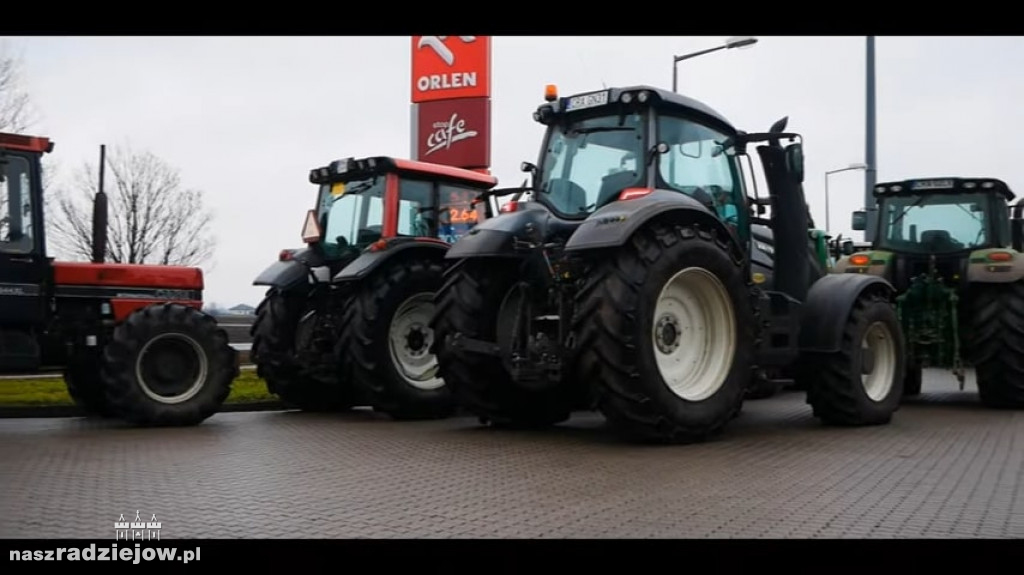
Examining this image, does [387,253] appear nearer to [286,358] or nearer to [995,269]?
[286,358]

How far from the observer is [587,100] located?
344 inches

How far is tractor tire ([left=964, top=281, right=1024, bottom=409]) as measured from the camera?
1081 centimetres

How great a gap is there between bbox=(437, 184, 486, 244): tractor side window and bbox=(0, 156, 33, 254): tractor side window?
14.6 ft

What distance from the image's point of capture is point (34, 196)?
9.16 metres

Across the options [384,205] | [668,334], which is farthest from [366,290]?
[668,334]

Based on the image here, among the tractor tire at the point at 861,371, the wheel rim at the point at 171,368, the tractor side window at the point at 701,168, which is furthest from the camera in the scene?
the wheel rim at the point at 171,368

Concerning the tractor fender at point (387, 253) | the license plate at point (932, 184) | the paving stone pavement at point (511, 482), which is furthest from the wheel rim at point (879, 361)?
the tractor fender at point (387, 253)

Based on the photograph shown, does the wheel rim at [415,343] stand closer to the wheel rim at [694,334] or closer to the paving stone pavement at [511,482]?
the paving stone pavement at [511,482]

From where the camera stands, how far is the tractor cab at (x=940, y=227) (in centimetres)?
1205

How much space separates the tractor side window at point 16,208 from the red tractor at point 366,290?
9.05ft

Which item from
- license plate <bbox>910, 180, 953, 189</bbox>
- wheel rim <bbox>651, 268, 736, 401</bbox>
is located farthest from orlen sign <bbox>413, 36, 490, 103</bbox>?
wheel rim <bbox>651, 268, 736, 401</bbox>

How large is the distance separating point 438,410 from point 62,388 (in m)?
5.27

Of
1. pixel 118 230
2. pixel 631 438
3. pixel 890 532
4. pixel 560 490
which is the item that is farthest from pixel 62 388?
pixel 890 532
